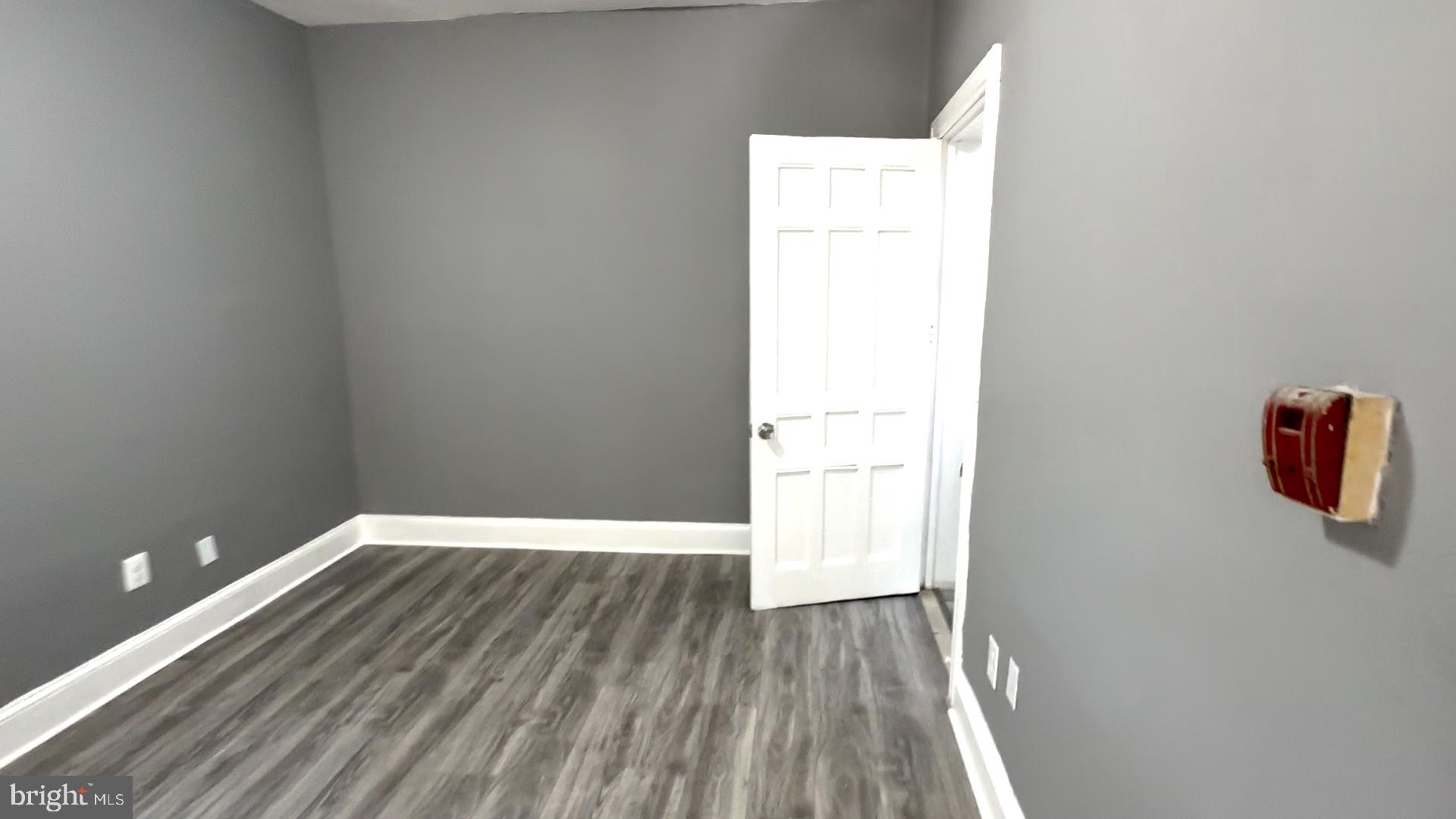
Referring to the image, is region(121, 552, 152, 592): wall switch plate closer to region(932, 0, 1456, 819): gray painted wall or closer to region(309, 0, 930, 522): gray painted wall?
region(309, 0, 930, 522): gray painted wall

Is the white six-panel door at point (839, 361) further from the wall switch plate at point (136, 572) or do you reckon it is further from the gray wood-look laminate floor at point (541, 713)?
the wall switch plate at point (136, 572)

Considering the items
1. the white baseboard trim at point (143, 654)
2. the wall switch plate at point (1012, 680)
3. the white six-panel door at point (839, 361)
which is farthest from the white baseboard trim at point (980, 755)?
Result: the white baseboard trim at point (143, 654)

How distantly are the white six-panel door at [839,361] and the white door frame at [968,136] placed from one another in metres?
0.11

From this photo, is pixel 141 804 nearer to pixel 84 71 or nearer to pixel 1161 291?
pixel 84 71

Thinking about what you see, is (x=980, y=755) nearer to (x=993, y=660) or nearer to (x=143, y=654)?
(x=993, y=660)

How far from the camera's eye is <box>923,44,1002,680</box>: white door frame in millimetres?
1829

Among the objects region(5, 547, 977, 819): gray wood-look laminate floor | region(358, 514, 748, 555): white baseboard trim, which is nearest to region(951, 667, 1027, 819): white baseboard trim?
region(5, 547, 977, 819): gray wood-look laminate floor

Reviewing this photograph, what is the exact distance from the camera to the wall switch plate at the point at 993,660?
1.79 m

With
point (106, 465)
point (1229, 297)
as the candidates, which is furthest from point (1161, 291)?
point (106, 465)

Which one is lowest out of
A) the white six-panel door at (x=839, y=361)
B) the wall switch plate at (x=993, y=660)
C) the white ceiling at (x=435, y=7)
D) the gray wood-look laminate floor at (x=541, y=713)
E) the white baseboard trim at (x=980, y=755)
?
the gray wood-look laminate floor at (x=541, y=713)

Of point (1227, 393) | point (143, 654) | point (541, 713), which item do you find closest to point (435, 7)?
point (143, 654)

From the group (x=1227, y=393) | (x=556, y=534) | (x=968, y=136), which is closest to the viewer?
(x=1227, y=393)

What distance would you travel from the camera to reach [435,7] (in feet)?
9.77

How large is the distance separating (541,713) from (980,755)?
1.41m
